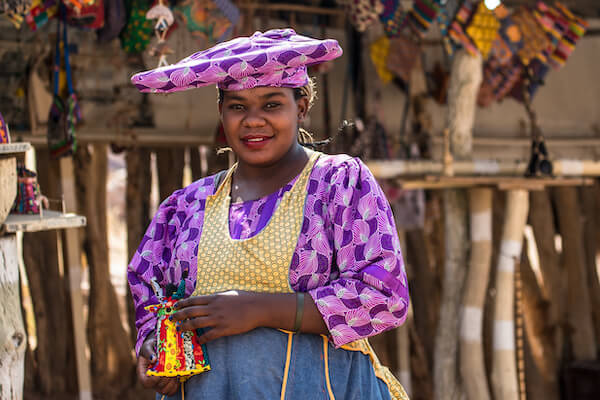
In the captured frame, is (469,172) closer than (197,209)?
No

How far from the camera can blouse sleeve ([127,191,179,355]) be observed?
1.78 metres

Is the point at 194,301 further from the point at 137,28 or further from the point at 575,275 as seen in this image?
the point at 575,275

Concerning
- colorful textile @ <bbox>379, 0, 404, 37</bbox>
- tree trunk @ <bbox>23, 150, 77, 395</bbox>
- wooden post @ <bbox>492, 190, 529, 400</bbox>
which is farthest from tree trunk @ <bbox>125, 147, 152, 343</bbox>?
wooden post @ <bbox>492, 190, 529, 400</bbox>

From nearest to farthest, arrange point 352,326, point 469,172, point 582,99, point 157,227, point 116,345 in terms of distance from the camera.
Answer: point 352,326 < point 157,227 < point 469,172 < point 116,345 < point 582,99

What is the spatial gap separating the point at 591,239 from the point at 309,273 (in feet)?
14.6

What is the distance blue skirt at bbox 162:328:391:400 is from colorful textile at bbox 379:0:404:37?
2.52 m

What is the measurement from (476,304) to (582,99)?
2009mm

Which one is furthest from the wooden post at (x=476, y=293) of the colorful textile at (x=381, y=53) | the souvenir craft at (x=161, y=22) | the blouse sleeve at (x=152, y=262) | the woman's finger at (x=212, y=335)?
the woman's finger at (x=212, y=335)

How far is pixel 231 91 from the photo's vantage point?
164 centimetres

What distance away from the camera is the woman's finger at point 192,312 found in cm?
155

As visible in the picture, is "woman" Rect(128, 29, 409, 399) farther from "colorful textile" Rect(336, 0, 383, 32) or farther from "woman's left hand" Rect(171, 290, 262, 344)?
"colorful textile" Rect(336, 0, 383, 32)

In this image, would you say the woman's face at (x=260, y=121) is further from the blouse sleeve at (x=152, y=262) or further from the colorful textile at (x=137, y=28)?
the colorful textile at (x=137, y=28)

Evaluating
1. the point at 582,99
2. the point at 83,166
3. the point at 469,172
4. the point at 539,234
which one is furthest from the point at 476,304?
the point at 83,166

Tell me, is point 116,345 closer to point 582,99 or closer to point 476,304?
point 476,304
